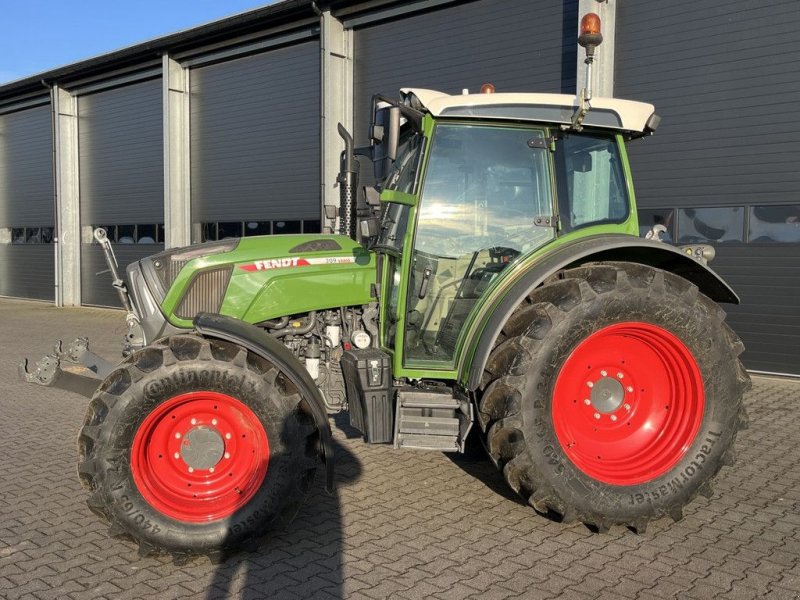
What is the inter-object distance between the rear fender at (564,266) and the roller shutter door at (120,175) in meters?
13.8

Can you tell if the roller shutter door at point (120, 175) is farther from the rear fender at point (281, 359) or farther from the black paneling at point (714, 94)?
the rear fender at point (281, 359)

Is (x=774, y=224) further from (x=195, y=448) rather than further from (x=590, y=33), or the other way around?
(x=195, y=448)

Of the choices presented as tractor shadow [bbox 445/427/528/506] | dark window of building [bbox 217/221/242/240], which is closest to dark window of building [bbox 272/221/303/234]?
dark window of building [bbox 217/221/242/240]

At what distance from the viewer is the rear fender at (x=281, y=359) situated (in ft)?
11.6

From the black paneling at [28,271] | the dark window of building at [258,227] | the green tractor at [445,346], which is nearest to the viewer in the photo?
the green tractor at [445,346]

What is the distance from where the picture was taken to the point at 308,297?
13.6 ft

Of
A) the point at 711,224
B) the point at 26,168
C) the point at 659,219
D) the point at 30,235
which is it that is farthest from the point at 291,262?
the point at 26,168

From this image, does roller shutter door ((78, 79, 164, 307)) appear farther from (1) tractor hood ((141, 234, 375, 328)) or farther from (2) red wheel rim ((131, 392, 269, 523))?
(2) red wheel rim ((131, 392, 269, 523))

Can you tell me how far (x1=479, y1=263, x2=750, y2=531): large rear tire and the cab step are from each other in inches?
7.3

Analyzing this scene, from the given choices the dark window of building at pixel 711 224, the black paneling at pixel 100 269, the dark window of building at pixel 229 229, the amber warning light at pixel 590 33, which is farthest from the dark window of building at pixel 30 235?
the amber warning light at pixel 590 33

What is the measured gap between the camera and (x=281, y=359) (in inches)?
140

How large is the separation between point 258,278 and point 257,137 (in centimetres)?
1078

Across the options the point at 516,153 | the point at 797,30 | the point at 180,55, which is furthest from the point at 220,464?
the point at 180,55

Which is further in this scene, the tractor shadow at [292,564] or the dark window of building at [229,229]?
the dark window of building at [229,229]
